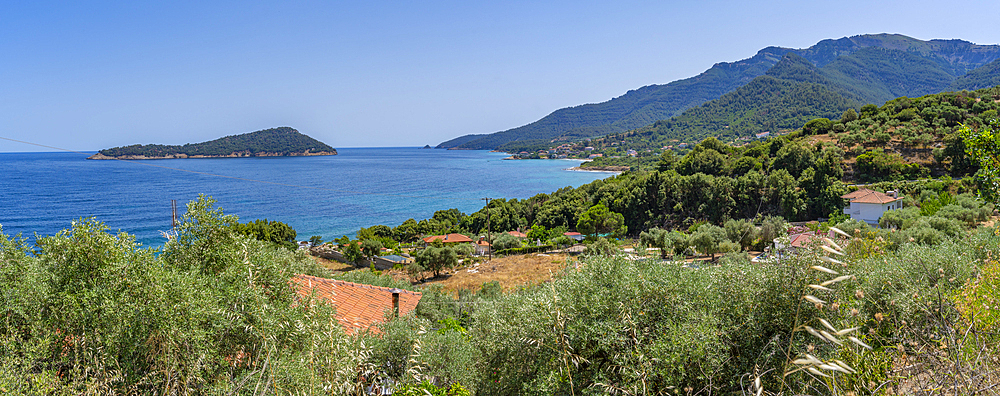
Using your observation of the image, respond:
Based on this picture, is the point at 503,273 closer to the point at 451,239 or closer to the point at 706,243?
the point at 706,243

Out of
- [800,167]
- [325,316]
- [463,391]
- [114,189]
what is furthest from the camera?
[114,189]

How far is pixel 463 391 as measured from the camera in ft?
19.3

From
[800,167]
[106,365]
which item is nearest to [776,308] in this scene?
[106,365]

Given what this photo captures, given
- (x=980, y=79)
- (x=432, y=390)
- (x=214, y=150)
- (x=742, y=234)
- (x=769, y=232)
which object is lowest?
(x=742, y=234)

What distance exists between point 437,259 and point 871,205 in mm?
26232

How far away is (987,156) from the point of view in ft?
17.8

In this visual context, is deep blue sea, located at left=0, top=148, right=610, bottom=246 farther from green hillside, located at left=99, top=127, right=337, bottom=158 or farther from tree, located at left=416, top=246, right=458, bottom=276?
green hillside, located at left=99, top=127, right=337, bottom=158

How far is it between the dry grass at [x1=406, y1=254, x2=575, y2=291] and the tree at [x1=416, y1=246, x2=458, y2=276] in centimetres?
67

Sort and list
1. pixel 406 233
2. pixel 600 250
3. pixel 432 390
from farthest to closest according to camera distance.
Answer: pixel 406 233 → pixel 600 250 → pixel 432 390

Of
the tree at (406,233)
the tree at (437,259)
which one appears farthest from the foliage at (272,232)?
the tree at (437,259)

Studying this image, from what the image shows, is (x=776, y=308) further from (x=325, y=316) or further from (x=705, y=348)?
(x=325, y=316)

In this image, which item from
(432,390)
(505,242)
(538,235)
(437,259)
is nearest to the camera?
(432,390)

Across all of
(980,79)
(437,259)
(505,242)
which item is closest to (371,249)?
(437,259)

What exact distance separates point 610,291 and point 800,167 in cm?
4233
